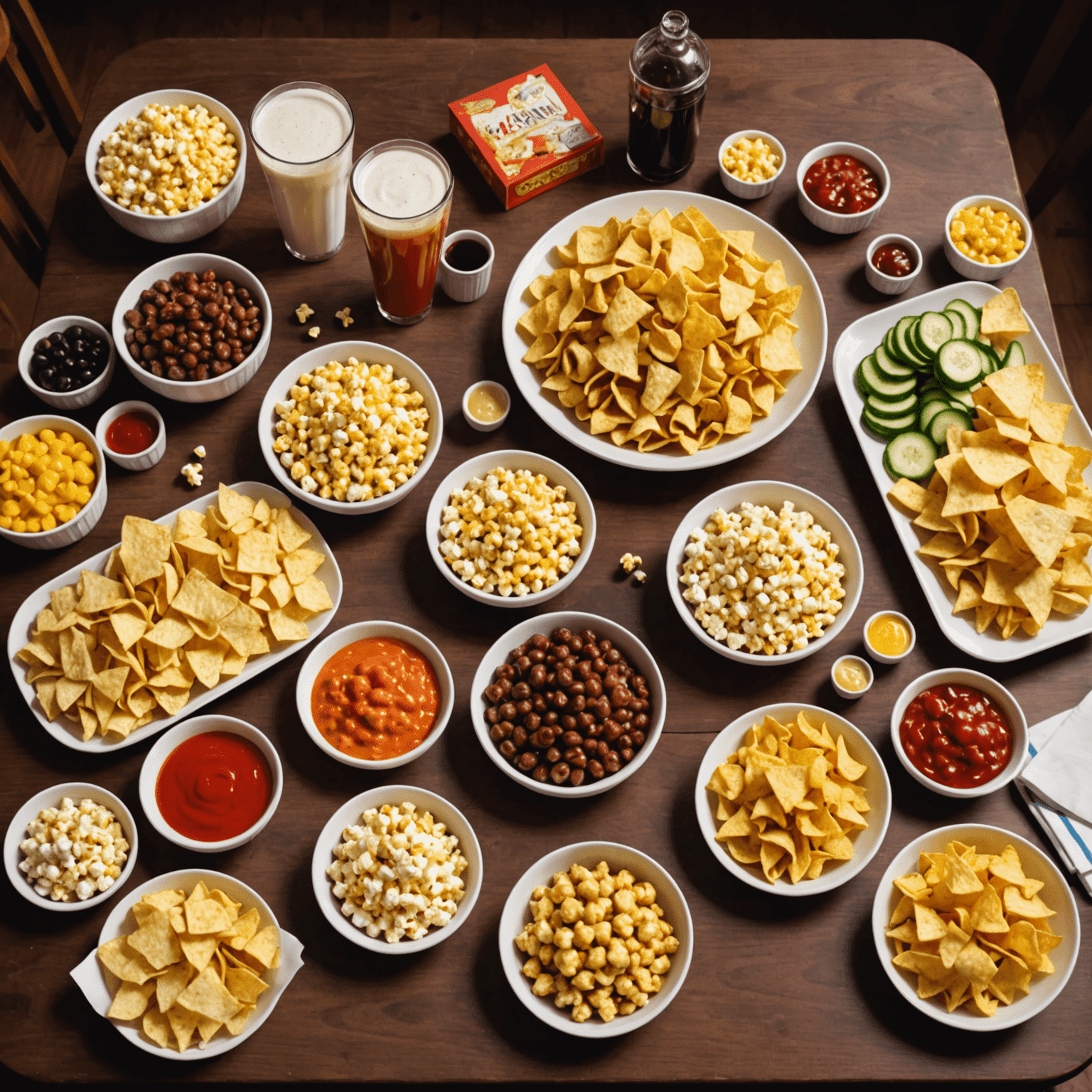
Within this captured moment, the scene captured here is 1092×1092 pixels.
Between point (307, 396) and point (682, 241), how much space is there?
117 centimetres

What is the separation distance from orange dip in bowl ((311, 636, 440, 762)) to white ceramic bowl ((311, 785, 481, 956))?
110 millimetres

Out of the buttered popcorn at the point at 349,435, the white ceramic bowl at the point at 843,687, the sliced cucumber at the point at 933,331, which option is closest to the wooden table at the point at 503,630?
the white ceramic bowl at the point at 843,687

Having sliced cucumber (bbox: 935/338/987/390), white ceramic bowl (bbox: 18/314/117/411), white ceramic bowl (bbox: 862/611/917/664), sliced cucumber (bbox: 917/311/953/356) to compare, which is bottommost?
white ceramic bowl (bbox: 862/611/917/664)

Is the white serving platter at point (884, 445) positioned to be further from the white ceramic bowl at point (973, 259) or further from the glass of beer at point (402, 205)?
the glass of beer at point (402, 205)

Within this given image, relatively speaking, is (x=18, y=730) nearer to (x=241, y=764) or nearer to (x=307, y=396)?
(x=241, y=764)

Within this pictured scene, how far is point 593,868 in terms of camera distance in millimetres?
2525

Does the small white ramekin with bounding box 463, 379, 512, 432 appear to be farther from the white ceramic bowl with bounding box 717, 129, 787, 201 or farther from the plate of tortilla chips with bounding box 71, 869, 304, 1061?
the plate of tortilla chips with bounding box 71, 869, 304, 1061

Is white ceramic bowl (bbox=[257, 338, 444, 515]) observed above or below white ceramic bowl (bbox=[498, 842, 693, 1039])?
above

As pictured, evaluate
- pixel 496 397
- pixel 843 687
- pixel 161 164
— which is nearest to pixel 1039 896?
pixel 843 687

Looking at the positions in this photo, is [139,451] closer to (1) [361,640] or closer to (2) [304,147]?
(1) [361,640]

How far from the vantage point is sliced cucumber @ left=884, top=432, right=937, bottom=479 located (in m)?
2.89

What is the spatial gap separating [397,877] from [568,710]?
23.2 inches

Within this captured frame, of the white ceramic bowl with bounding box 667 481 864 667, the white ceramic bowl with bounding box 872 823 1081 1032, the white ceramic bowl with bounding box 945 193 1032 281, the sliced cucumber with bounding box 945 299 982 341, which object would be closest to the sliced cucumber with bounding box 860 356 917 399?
the sliced cucumber with bounding box 945 299 982 341

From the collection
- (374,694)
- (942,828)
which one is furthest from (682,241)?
(942,828)
